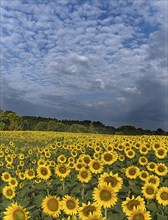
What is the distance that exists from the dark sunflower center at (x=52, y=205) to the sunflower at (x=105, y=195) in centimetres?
68

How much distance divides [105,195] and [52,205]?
35.4 inches

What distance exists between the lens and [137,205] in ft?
17.3

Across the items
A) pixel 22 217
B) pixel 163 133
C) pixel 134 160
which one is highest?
pixel 163 133

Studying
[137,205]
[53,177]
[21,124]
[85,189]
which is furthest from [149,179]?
[21,124]

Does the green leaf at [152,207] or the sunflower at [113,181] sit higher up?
the sunflower at [113,181]

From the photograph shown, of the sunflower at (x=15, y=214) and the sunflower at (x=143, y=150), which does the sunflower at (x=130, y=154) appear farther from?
the sunflower at (x=15, y=214)

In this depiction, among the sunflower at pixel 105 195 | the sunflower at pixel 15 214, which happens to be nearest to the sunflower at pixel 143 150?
the sunflower at pixel 105 195

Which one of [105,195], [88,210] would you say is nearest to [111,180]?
[105,195]

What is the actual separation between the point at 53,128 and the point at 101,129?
790cm

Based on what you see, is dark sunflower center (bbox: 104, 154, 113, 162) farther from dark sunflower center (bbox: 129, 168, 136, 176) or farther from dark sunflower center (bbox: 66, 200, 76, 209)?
dark sunflower center (bbox: 66, 200, 76, 209)

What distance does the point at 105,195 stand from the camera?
5625mm

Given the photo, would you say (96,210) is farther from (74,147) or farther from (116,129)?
(116,129)

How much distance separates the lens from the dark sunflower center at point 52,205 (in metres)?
5.82

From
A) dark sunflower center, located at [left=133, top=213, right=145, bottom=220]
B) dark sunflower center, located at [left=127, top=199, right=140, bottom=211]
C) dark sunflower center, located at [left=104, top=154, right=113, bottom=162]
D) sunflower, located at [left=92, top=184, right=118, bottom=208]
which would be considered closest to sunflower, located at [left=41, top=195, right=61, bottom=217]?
sunflower, located at [left=92, top=184, right=118, bottom=208]
